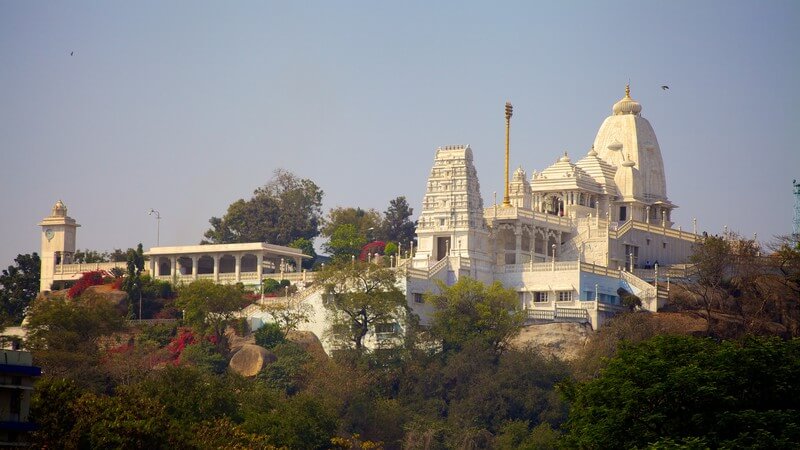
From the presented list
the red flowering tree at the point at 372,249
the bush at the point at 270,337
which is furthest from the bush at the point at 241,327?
the red flowering tree at the point at 372,249

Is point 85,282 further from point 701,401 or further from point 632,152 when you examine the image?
point 701,401

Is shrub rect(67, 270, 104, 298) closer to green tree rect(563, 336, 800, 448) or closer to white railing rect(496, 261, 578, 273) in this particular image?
white railing rect(496, 261, 578, 273)

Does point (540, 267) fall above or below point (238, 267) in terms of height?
below

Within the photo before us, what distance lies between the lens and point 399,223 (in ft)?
456

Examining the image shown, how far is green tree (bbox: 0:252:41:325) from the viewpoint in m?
126

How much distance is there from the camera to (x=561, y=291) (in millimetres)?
109812

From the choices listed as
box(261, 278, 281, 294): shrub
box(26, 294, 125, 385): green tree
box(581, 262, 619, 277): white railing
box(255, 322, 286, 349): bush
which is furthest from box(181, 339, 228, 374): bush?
box(581, 262, 619, 277): white railing

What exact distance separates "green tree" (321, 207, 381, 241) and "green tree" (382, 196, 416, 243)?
2.49ft

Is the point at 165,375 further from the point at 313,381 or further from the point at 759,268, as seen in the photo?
the point at 759,268

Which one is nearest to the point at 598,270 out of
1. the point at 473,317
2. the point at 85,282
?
the point at 473,317

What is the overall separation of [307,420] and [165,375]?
6.35m

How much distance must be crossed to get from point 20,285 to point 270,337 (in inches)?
1027

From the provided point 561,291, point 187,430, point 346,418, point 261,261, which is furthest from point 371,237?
point 187,430

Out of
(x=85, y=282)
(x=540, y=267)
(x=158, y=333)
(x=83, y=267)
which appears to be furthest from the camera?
(x=83, y=267)
